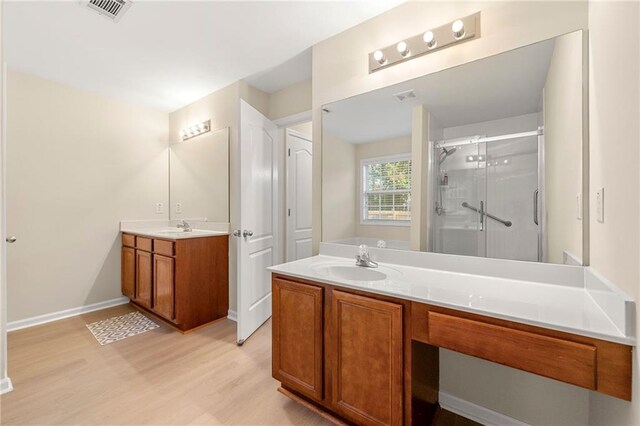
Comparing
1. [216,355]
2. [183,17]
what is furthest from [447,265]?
[183,17]

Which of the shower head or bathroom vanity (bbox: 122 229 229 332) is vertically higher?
the shower head

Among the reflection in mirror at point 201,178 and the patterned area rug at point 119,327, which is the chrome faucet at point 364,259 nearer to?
the reflection in mirror at point 201,178

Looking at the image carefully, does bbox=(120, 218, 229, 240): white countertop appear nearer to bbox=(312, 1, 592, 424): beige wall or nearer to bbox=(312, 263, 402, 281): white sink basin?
bbox=(312, 1, 592, 424): beige wall

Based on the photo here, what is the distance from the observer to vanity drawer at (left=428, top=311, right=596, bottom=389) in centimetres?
82

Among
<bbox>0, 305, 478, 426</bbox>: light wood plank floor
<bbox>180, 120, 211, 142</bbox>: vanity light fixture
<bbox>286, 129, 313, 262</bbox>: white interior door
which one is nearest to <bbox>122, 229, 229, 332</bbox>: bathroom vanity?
<bbox>0, 305, 478, 426</bbox>: light wood plank floor

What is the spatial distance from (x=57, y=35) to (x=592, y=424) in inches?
155

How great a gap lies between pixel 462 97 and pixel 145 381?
8.67 ft

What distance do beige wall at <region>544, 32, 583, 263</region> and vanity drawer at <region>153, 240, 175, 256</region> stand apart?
9.07ft

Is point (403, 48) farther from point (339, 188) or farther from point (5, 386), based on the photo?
point (5, 386)

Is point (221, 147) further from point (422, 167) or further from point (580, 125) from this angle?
point (580, 125)

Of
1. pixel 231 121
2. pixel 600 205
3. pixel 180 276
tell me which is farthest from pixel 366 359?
pixel 231 121

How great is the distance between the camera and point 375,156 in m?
1.79

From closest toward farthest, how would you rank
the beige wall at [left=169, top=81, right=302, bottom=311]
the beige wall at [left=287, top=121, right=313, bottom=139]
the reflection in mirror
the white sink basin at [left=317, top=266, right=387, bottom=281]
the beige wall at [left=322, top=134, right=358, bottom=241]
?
the white sink basin at [left=317, top=266, right=387, bottom=281] < the beige wall at [left=322, top=134, right=358, bottom=241] < the beige wall at [left=169, top=81, right=302, bottom=311] < the reflection in mirror < the beige wall at [left=287, top=121, right=313, bottom=139]

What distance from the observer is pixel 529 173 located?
1343 mm
